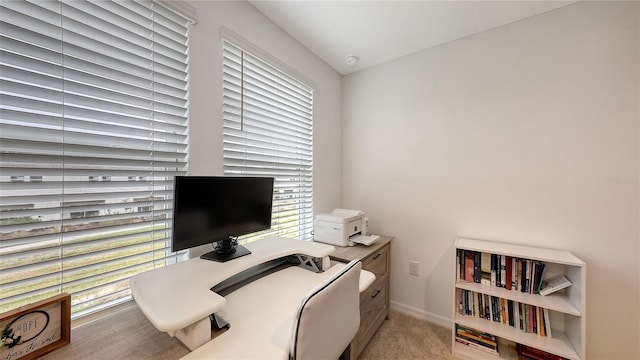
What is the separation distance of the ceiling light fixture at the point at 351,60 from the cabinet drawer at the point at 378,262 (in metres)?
1.83

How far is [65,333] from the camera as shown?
0.82 metres

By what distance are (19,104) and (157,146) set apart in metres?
0.44

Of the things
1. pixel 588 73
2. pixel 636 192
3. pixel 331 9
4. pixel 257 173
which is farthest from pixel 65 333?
pixel 588 73

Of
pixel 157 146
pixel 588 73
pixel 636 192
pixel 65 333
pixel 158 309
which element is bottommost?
pixel 65 333

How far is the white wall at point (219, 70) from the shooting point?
1.32 m

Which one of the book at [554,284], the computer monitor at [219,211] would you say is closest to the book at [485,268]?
the book at [554,284]

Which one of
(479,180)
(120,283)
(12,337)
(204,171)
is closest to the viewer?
(12,337)

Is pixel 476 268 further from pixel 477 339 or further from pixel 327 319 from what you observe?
pixel 327 319

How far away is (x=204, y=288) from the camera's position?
0.94 meters

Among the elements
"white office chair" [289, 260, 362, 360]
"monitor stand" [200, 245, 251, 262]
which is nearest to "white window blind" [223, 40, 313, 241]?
"monitor stand" [200, 245, 251, 262]

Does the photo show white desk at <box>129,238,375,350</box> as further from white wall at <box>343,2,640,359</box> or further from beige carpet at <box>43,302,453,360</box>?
white wall at <box>343,2,640,359</box>

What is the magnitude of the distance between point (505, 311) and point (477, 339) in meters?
0.29

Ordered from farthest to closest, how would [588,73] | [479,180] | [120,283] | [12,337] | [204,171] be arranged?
[479,180] → [588,73] → [204,171] → [120,283] → [12,337]

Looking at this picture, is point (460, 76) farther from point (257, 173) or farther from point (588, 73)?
point (257, 173)
